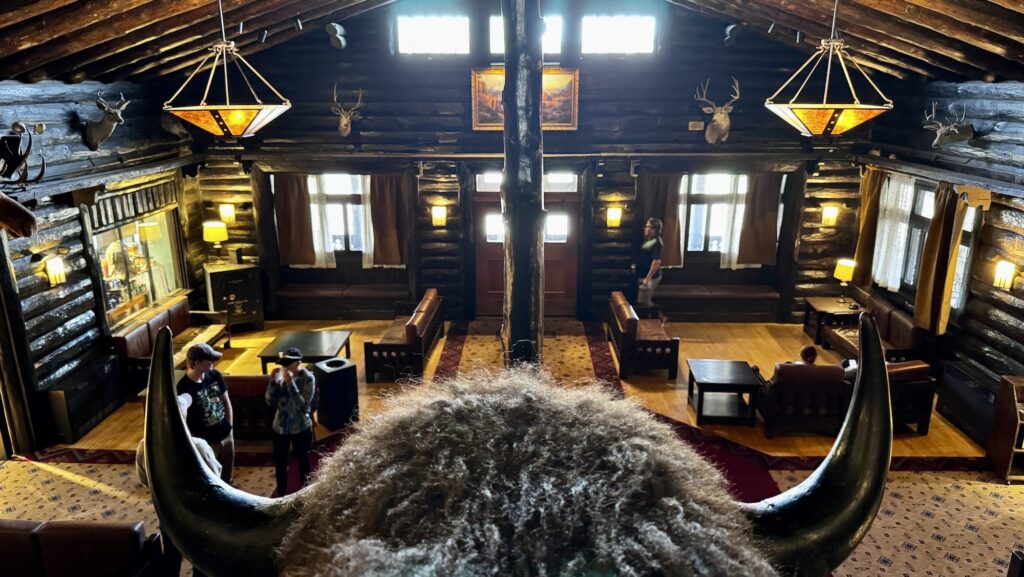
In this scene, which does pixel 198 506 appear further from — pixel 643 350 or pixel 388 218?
pixel 388 218

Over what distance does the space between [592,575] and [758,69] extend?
12.1 metres

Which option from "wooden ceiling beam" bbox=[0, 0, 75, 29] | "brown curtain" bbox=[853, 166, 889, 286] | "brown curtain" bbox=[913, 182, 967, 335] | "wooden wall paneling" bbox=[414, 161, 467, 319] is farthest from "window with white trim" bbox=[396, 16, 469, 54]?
"brown curtain" bbox=[913, 182, 967, 335]

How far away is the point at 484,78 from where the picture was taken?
11.6 m

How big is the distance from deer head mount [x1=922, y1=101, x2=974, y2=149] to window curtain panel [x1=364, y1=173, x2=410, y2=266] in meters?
8.36

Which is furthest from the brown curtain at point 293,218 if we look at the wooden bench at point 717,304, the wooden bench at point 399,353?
the wooden bench at point 717,304

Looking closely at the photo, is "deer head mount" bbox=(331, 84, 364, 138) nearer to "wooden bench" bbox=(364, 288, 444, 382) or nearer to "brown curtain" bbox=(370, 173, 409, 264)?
"brown curtain" bbox=(370, 173, 409, 264)

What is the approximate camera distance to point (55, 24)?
6730 mm

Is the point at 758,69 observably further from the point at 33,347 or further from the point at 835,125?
the point at 33,347

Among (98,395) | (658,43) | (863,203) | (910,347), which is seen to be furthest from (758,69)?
(98,395)

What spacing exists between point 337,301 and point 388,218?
193 cm

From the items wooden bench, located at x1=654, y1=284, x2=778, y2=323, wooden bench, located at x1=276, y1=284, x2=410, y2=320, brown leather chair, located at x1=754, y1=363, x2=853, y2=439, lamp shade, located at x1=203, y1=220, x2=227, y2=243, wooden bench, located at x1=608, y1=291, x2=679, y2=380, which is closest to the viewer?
brown leather chair, located at x1=754, y1=363, x2=853, y2=439

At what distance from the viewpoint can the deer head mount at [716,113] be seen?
1146cm

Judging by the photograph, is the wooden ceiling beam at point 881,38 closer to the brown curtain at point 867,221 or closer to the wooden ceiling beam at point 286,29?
the brown curtain at point 867,221

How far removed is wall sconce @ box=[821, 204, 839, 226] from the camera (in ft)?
40.2
